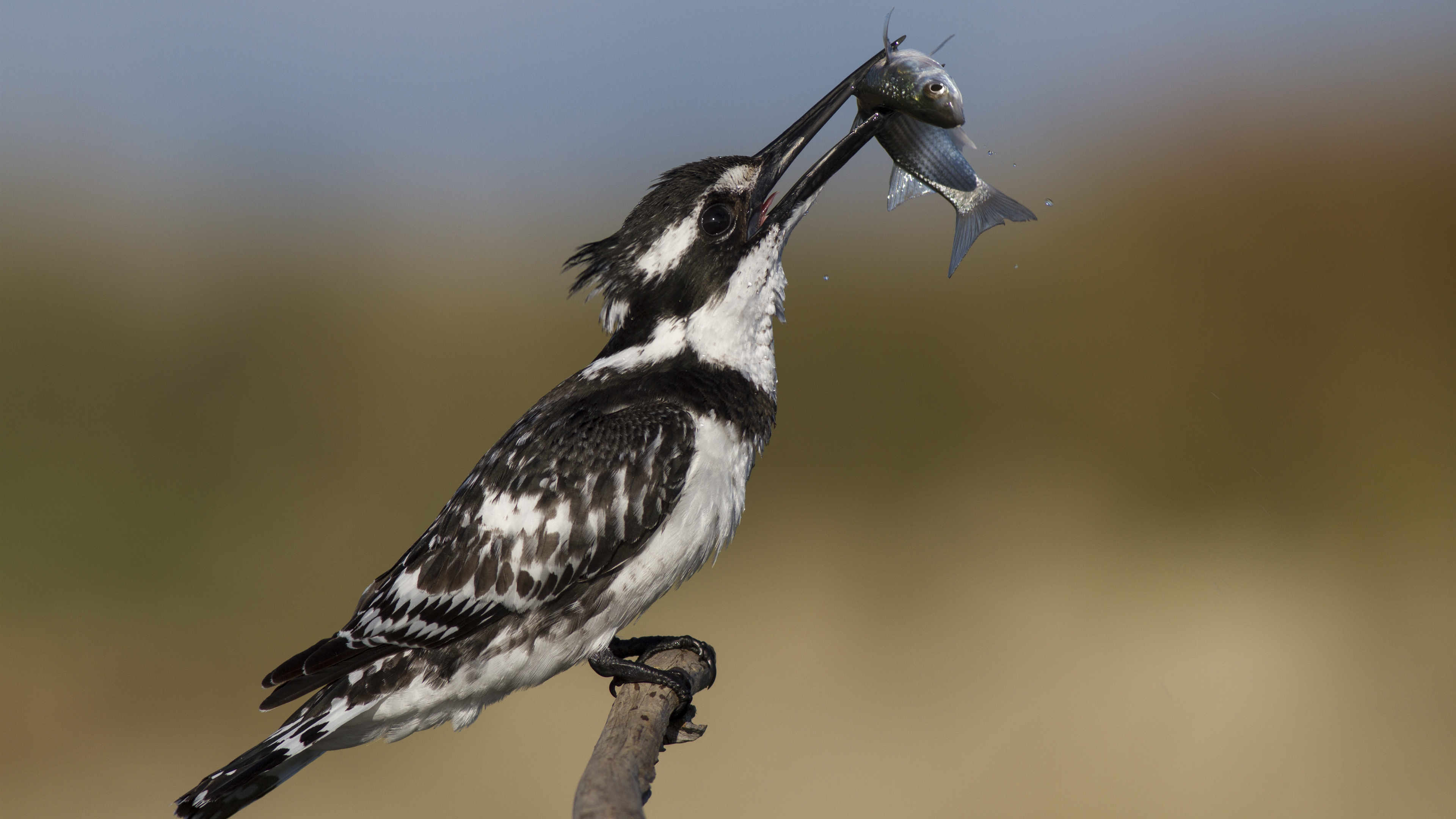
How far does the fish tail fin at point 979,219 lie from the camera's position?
3605 millimetres

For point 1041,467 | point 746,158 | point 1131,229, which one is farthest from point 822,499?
point 746,158

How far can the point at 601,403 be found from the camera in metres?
3.64

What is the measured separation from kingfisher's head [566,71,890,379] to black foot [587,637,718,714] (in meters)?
1.17

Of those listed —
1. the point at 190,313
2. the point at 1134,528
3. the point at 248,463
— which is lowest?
the point at 1134,528

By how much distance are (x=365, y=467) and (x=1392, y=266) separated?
A: 32.8 feet

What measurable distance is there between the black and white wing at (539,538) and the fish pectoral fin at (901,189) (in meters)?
1.26

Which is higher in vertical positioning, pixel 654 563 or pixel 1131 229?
pixel 1131 229

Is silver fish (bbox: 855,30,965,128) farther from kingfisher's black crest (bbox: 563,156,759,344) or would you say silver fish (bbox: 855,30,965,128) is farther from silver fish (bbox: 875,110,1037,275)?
kingfisher's black crest (bbox: 563,156,759,344)

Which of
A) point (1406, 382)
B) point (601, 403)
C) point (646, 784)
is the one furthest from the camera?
point (1406, 382)

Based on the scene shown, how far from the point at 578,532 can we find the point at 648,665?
77cm

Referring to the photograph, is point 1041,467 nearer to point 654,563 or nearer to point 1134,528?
point 1134,528

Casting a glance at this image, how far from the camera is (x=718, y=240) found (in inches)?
149

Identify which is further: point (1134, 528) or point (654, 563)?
point (1134, 528)

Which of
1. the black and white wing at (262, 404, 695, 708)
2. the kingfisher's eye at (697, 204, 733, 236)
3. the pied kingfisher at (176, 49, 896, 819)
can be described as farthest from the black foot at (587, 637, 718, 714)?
the kingfisher's eye at (697, 204, 733, 236)
